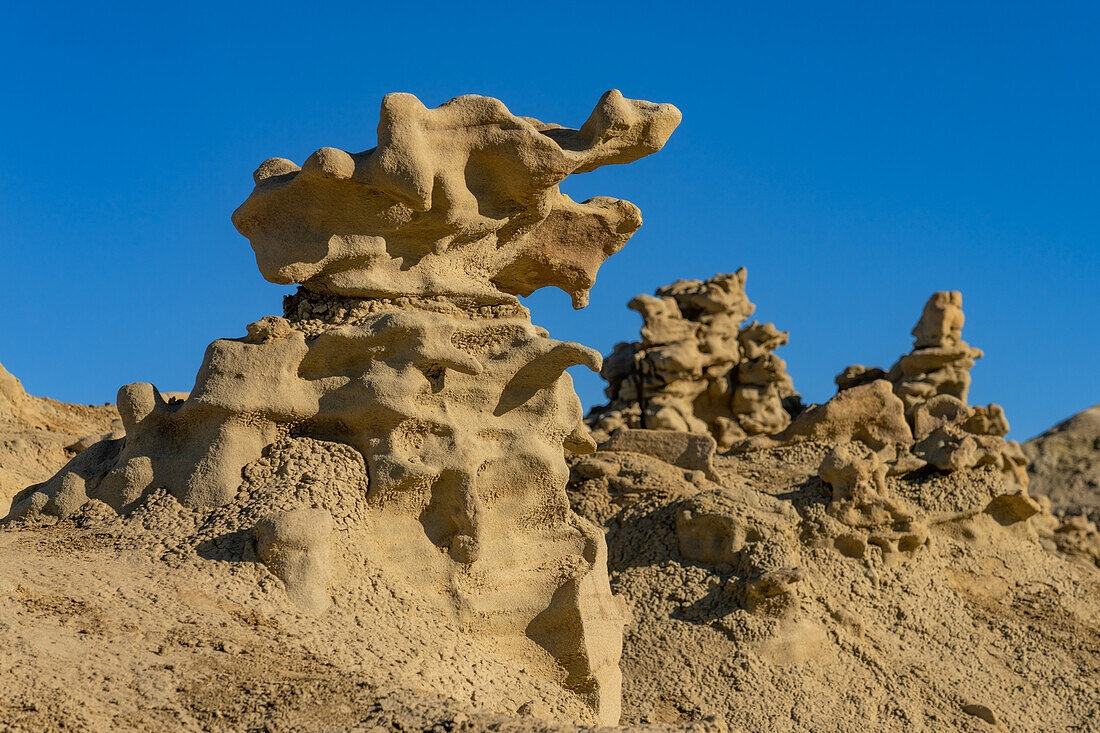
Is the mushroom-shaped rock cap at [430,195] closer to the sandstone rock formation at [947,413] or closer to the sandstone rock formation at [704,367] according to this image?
the sandstone rock formation at [947,413]

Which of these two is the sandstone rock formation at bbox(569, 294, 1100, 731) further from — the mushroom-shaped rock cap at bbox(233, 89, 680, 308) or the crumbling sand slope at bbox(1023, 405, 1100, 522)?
the crumbling sand slope at bbox(1023, 405, 1100, 522)

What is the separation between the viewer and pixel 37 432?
8875 millimetres

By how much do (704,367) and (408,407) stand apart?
41.0ft

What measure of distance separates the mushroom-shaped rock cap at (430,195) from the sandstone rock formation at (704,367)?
35.6ft

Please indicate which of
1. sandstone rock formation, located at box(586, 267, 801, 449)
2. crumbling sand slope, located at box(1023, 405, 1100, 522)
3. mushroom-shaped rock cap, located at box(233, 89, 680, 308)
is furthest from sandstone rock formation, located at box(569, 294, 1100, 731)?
crumbling sand slope, located at box(1023, 405, 1100, 522)

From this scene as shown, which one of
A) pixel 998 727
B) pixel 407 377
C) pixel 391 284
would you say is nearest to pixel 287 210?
pixel 391 284

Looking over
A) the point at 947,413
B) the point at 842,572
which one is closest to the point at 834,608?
the point at 842,572

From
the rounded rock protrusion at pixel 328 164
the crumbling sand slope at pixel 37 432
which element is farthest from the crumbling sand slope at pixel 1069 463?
the rounded rock protrusion at pixel 328 164

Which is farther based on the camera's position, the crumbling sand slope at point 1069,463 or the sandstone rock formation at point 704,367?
the crumbling sand slope at point 1069,463

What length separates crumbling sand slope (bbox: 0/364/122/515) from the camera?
800 cm

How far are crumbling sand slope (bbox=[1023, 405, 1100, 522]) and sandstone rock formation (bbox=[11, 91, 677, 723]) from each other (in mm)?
13657

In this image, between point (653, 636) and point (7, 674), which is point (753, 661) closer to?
point (653, 636)

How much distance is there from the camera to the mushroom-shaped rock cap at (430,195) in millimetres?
5328

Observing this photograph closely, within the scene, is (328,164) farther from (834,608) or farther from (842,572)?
(842,572)
